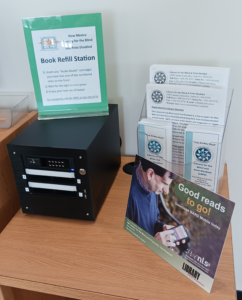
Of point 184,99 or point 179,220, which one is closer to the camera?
point 179,220

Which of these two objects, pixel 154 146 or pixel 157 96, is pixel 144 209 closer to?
pixel 154 146

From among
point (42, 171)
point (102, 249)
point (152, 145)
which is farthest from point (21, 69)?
point (102, 249)

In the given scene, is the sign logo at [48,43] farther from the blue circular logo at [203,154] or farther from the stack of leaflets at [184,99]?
the blue circular logo at [203,154]

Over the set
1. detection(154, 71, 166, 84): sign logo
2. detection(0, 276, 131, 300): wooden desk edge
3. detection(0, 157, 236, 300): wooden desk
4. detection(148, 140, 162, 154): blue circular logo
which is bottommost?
detection(0, 276, 131, 300): wooden desk edge

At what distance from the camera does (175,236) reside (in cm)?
72

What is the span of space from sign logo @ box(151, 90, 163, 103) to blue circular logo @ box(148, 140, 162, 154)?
0.42 ft

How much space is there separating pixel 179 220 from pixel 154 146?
0.27 metres

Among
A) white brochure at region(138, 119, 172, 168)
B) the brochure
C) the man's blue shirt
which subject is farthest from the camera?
white brochure at region(138, 119, 172, 168)

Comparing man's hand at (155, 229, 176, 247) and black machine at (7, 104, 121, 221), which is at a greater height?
black machine at (7, 104, 121, 221)

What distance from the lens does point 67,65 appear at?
3.11ft

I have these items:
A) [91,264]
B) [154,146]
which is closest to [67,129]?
[154,146]

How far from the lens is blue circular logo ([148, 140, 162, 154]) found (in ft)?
2.96

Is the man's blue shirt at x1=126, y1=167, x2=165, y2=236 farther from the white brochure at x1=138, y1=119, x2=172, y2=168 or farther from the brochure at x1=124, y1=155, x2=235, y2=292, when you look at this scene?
the white brochure at x1=138, y1=119, x2=172, y2=168

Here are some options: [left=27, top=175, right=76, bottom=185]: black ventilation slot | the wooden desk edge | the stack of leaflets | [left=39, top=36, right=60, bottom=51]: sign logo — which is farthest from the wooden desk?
[left=39, top=36, right=60, bottom=51]: sign logo
